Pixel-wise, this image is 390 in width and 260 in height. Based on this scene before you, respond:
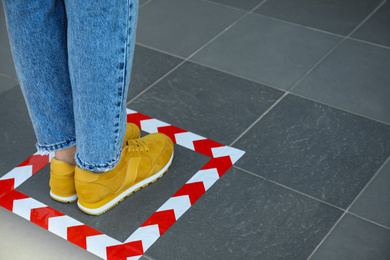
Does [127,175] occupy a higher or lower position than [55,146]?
lower

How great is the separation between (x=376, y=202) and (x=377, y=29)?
1126 millimetres

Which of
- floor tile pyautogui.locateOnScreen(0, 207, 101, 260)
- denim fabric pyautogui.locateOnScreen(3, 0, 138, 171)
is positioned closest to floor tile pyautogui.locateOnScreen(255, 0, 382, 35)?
denim fabric pyautogui.locateOnScreen(3, 0, 138, 171)

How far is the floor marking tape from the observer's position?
Result: 5.03ft

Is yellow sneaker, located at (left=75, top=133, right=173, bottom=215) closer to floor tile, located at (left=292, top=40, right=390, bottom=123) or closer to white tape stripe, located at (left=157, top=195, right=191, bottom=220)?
white tape stripe, located at (left=157, top=195, right=191, bottom=220)

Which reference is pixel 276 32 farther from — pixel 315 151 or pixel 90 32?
pixel 90 32

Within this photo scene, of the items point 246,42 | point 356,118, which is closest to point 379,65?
point 356,118

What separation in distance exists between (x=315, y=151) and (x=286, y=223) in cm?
35

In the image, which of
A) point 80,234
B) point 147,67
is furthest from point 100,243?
point 147,67

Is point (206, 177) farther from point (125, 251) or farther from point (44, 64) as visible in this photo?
A: point (44, 64)

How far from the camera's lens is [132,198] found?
5.52ft

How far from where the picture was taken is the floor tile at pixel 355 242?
58.8 inches

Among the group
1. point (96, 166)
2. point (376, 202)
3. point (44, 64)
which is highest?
point (44, 64)

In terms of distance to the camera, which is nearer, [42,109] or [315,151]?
[42,109]

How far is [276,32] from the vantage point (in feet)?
8.23
